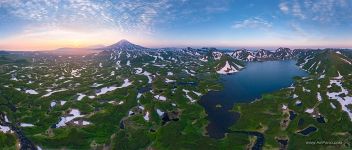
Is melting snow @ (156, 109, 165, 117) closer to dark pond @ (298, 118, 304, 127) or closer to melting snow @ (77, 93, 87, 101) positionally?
melting snow @ (77, 93, 87, 101)

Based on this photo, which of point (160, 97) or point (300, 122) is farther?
point (160, 97)

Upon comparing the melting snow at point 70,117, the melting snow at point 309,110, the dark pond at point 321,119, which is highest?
the melting snow at point 309,110

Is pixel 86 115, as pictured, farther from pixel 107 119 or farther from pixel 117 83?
pixel 117 83

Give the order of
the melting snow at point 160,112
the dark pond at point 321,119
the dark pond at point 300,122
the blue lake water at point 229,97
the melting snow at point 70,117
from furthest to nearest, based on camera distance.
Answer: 1. the melting snow at point 160,112
2. the melting snow at point 70,117
3. the dark pond at point 321,119
4. the blue lake water at point 229,97
5. the dark pond at point 300,122

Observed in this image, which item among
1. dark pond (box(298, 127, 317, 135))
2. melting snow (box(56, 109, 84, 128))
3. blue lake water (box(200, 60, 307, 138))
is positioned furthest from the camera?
melting snow (box(56, 109, 84, 128))

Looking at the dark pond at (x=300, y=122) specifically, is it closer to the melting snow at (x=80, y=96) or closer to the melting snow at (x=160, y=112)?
the melting snow at (x=160, y=112)

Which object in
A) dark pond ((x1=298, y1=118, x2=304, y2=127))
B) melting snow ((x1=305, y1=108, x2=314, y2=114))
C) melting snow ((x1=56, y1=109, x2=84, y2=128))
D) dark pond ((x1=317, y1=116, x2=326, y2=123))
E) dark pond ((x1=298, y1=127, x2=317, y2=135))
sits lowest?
melting snow ((x1=56, y1=109, x2=84, y2=128))

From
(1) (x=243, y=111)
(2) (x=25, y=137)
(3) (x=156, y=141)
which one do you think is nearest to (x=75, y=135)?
(2) (x=25, y=137)

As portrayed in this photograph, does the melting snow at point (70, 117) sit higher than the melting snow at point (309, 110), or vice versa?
the melting snow at point (309, 110)

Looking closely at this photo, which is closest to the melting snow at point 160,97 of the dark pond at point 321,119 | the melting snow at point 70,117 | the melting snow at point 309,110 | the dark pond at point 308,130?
the melting snow at point 70,117

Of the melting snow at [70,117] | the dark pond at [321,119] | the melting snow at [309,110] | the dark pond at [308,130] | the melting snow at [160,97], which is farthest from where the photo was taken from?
the melting snow at [160,97]

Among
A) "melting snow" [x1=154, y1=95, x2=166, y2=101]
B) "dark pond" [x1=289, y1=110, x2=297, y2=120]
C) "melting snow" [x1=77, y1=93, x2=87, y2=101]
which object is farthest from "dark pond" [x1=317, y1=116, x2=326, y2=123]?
"melting snow" [x1=77, y1=93, x2=87, y2=101]

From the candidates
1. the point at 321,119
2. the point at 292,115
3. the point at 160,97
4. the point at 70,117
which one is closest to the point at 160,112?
the point at 160,97

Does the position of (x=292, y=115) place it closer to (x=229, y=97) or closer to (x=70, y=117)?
(x=229, y=97)
